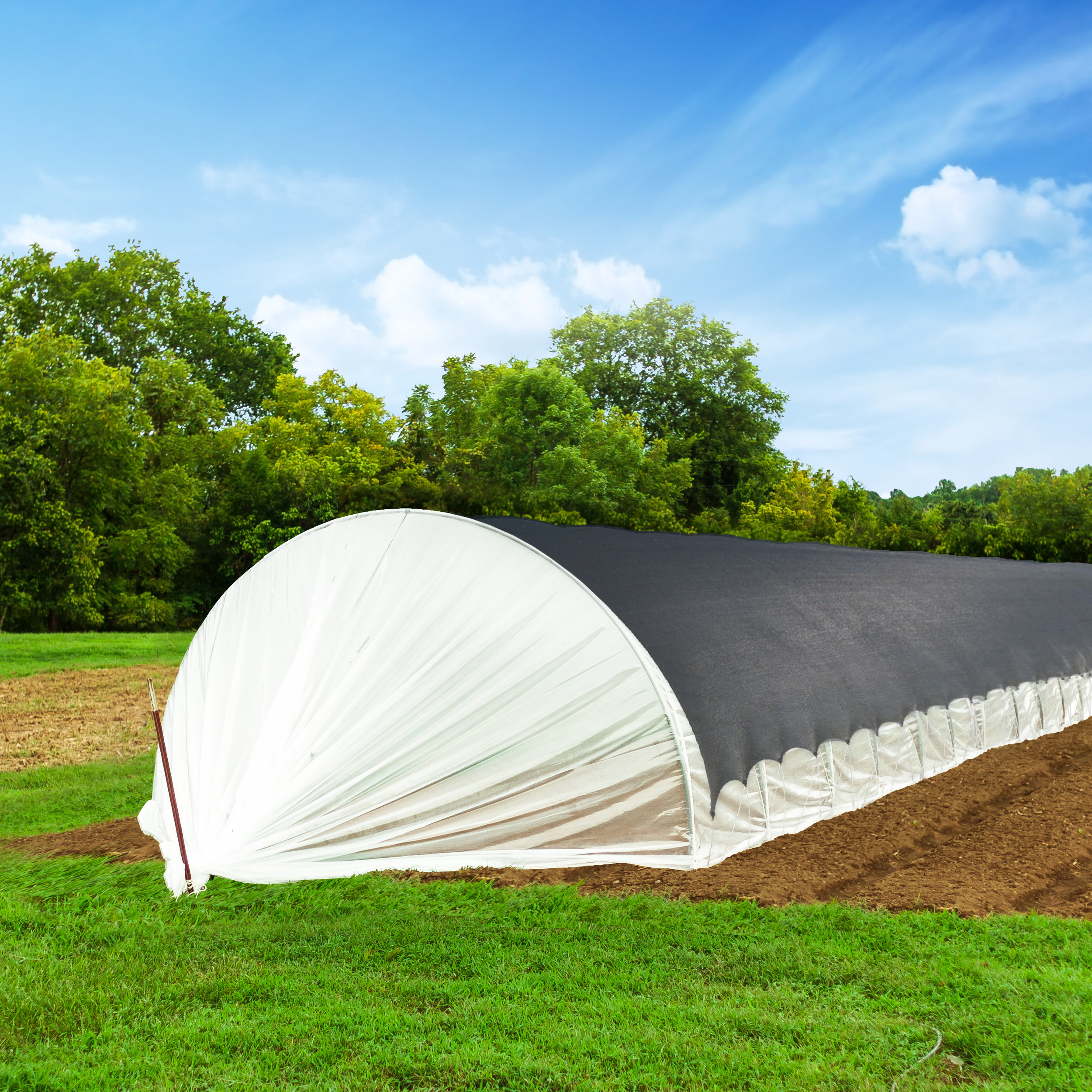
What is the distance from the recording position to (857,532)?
28469 millimetres

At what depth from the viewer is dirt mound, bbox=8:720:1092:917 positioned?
5.16 m

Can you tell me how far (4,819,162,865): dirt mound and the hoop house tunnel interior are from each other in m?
0.20

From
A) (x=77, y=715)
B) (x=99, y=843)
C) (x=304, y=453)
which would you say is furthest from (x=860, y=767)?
(x=304, y=453)

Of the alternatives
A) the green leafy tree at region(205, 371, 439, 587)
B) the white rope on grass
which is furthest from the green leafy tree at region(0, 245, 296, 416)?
the white rope on grass

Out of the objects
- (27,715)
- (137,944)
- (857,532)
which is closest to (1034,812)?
(137,944)

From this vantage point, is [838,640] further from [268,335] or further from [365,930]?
[268,335]

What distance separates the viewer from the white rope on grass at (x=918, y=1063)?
10.5 feet

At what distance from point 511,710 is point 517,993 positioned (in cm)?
214

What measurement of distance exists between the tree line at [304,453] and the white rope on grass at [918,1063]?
24347 millimetres

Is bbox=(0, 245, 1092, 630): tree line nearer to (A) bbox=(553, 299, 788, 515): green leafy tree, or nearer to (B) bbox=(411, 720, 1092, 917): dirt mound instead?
(A) bbox=(553, 299, 788, 515): green leafy tree

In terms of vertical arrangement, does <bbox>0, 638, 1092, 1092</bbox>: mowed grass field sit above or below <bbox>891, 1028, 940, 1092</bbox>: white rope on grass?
above

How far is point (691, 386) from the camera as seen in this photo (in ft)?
147

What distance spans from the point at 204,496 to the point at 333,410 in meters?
6.25

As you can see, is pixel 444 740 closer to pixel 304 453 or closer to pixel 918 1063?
pixel 918 1063
